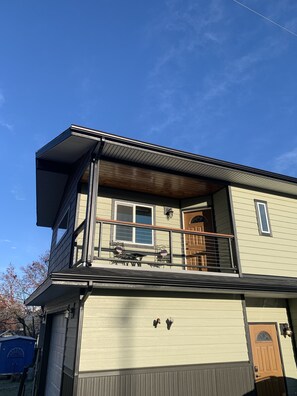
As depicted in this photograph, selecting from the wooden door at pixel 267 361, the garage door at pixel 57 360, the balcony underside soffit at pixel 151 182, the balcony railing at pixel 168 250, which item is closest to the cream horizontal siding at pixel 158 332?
the wooden door at pixel 267 361

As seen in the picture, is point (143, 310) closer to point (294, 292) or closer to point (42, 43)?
point (294, 292)

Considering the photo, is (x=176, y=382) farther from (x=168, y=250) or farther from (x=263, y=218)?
(x=263, y=218)

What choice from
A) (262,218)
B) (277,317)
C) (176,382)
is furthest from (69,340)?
(262,218)

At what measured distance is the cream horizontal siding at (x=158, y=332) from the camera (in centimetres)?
523

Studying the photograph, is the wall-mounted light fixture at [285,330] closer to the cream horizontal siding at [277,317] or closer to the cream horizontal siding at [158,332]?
the cream horizontal siding at [277,317]

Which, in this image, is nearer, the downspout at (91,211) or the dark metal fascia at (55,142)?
the downspout at (91,211)

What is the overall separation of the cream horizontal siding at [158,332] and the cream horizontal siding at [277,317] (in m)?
0.82

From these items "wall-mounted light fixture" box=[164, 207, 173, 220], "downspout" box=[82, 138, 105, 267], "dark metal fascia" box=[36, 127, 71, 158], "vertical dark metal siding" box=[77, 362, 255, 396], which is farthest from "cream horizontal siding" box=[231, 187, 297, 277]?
"dark metal fascia" box=[36, 127, 71, 158]

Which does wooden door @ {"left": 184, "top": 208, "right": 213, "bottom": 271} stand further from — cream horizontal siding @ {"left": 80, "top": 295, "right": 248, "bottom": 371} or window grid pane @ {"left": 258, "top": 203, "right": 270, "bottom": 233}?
cream horizontal siding @ {"left": 80, "top": 295, "right": 248, "bottom": 371}

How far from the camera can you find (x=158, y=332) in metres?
5.78

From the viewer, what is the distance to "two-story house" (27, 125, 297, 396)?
5.30m

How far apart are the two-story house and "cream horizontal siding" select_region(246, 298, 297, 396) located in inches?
1.1

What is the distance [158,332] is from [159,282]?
3.80ft

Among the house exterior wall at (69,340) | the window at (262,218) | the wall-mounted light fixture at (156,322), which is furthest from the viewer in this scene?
the window at (262,218)
